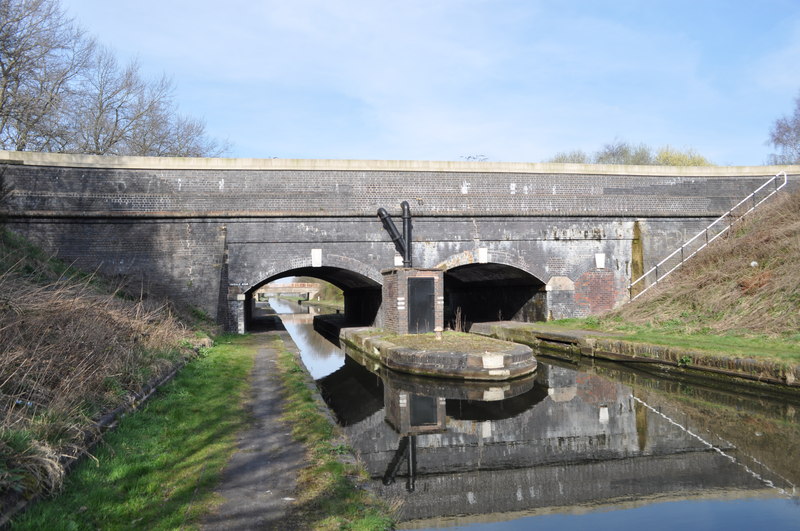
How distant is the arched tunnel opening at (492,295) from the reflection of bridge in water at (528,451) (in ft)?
22.7

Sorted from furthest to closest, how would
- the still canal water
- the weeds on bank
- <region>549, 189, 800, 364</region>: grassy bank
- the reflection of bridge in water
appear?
<region>549, 189, 800, 364</region>: grassy bank → the reflection of bridge in water → the still canal water → the weeds on bank

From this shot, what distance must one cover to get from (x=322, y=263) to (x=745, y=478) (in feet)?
38.9

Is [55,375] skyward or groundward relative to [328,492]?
skyward

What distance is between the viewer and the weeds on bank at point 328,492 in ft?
11.2

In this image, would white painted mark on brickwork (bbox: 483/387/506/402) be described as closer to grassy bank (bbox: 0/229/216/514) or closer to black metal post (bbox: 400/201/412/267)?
grassy bank (bbox: 0/229/216/514)

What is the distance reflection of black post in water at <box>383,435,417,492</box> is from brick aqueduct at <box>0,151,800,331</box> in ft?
30.8

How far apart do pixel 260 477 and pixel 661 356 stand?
8854mm

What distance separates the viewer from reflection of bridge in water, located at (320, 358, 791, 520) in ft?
15.8

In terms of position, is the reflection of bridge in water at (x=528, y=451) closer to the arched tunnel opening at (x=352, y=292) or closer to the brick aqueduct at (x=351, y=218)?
the brick aqueduct at (x=351, y=218)

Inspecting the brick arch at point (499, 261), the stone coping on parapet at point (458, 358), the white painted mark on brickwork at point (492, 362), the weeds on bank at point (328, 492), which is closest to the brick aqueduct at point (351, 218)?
the brick arch at point (499, 261)

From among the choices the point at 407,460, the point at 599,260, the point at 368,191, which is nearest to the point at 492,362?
the point at 407,460

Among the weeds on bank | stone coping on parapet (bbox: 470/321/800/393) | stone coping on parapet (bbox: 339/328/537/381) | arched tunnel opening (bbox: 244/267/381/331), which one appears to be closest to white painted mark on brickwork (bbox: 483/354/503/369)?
stone coping on parapet (bbox: 339/328/537/381)

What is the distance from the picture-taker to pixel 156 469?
13.8ft

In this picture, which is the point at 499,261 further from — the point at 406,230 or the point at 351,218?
the point at 351,218
